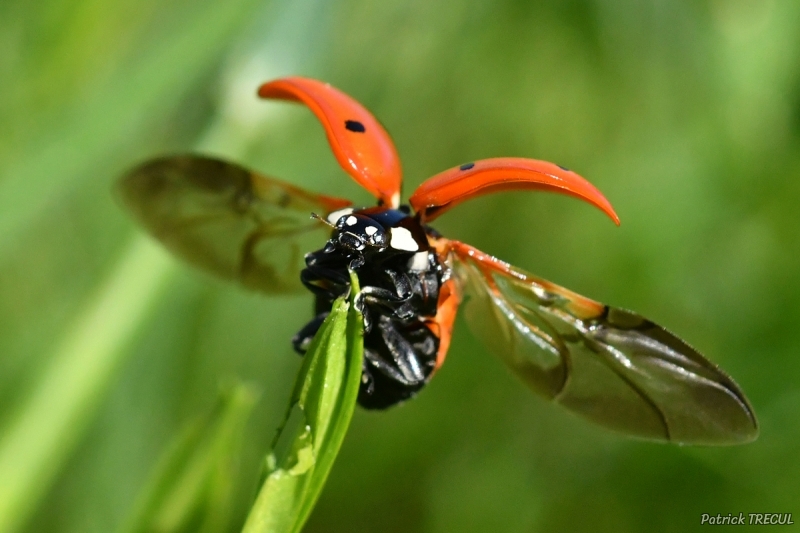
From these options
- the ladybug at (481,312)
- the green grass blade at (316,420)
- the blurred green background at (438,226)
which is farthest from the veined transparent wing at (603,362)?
the blurred green background at (438,226)

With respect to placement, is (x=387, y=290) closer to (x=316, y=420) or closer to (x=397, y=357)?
(x=397, y=357)

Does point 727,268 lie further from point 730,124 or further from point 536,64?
point 536,64

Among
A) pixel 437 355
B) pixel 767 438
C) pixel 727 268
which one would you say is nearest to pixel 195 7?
pixel 437 355

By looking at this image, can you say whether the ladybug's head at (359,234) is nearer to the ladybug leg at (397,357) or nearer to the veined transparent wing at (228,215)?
the ladybug leg at (397,357)

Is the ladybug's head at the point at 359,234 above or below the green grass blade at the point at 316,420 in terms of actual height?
above

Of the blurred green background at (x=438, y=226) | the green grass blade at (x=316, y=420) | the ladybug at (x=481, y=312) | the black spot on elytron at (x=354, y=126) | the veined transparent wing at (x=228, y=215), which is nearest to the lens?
the green grass blade at (x=316, y=420)

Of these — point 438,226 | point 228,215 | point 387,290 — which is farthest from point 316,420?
point 438,226
